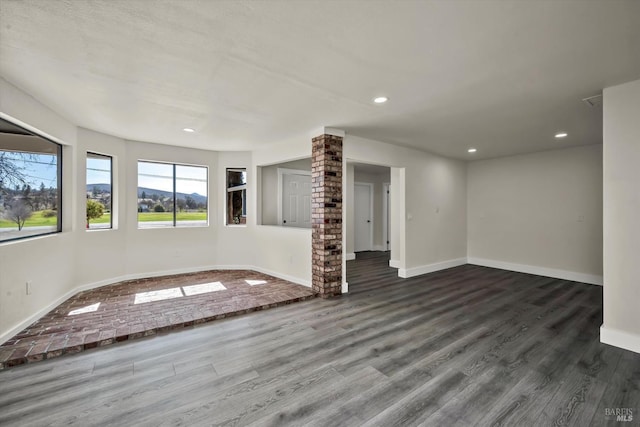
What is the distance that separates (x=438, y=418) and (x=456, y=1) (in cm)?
254

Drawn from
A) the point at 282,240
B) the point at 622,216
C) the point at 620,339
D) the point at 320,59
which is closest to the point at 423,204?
the point at 282,240

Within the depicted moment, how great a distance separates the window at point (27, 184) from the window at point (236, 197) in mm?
2698

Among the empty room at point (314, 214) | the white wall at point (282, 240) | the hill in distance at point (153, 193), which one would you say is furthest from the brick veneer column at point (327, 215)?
the hill in distance at point (153, 193)

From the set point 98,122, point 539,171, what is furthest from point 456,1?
point 539,171

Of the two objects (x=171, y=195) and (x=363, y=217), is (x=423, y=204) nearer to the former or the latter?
(x=363, y=217)

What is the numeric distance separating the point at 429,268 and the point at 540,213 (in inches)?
97.3

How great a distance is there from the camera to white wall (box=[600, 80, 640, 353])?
104 inches

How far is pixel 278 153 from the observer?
5.23 meters

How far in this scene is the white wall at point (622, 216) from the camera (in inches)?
104

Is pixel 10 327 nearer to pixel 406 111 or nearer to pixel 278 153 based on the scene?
pixel 278 153

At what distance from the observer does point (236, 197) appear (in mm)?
6086

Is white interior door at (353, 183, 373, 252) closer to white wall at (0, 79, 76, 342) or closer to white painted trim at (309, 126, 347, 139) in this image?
white painted trim at (309, 126, 347, 139)

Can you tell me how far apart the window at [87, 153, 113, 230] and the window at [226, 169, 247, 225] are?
2.04 meters

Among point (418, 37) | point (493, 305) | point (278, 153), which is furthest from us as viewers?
point (278, 153)
